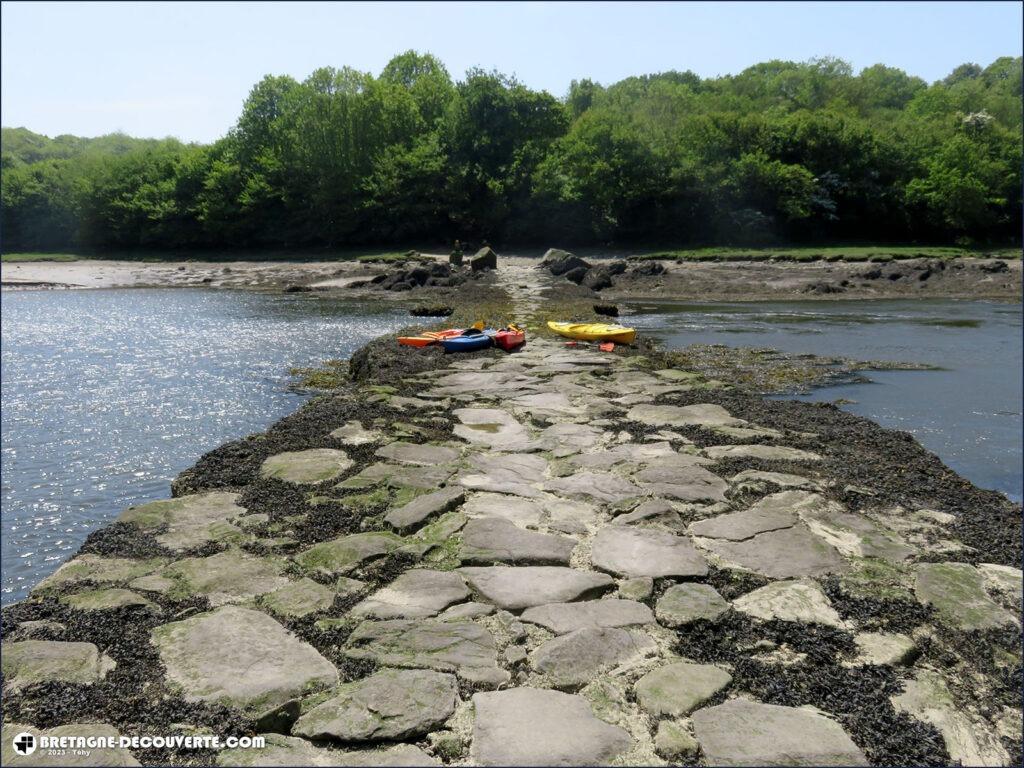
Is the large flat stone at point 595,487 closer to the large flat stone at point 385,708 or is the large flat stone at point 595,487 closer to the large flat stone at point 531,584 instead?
the large flat stone at point 531,584

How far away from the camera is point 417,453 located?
5609 mm

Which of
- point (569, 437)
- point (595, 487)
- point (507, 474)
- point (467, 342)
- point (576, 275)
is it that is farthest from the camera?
point (576, 275)

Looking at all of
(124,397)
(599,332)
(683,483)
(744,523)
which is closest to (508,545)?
(744,523)

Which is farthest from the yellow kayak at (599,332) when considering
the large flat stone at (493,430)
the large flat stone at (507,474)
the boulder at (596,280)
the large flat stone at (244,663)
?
the boulder at (596,280)

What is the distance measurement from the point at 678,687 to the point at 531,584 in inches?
36.8

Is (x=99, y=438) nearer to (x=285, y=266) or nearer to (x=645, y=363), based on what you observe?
(x=645, y=363)

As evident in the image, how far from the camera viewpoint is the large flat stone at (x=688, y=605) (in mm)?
3342

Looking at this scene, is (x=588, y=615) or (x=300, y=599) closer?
(x=588, y=615)

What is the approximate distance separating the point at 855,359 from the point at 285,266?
1160 inches

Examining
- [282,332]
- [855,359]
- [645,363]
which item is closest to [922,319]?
[855,359]

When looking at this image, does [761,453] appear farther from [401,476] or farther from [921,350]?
[921,350]

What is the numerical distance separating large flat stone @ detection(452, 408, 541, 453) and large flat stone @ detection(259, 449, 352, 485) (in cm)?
98

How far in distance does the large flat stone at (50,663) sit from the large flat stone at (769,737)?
2.04 meters

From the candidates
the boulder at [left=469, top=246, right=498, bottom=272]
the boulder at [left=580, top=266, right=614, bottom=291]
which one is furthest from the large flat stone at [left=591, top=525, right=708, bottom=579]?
the boulder at [left=469, top=246, right=498, bottom=272]
